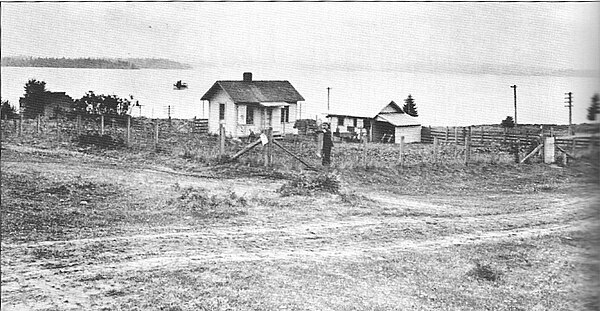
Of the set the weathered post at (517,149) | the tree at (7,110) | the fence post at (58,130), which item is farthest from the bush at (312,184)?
the tree at (7,110)

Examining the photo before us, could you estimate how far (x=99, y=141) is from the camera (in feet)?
10.2

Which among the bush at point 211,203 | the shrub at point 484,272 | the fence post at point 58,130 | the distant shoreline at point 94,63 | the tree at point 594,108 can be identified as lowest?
the shrub at point 484,272

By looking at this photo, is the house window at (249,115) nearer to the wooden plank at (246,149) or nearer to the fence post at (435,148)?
the wooden plank at (246,149)

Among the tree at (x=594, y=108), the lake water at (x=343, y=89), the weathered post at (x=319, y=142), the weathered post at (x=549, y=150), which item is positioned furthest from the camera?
the weathered post at (x=319, y=142)

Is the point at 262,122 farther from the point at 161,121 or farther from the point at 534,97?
the point at 534,97

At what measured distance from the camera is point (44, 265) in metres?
2.80

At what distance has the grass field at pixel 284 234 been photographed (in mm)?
2764

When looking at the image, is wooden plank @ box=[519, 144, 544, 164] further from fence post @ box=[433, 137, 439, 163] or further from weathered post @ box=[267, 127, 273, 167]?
weathered post @ box=[267, 127, 273, 167]

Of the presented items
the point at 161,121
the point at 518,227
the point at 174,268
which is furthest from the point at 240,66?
the point at 518,227

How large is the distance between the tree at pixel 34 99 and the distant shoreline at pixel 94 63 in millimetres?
96

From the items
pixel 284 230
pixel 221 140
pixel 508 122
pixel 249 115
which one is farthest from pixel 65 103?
pixel 508 122

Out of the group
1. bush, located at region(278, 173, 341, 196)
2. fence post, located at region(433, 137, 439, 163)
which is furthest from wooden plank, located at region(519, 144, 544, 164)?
bush, located at region(278, 173, 341, 196)

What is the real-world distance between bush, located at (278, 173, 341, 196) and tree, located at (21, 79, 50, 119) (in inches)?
51.0

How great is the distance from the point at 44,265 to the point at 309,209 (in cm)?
129
